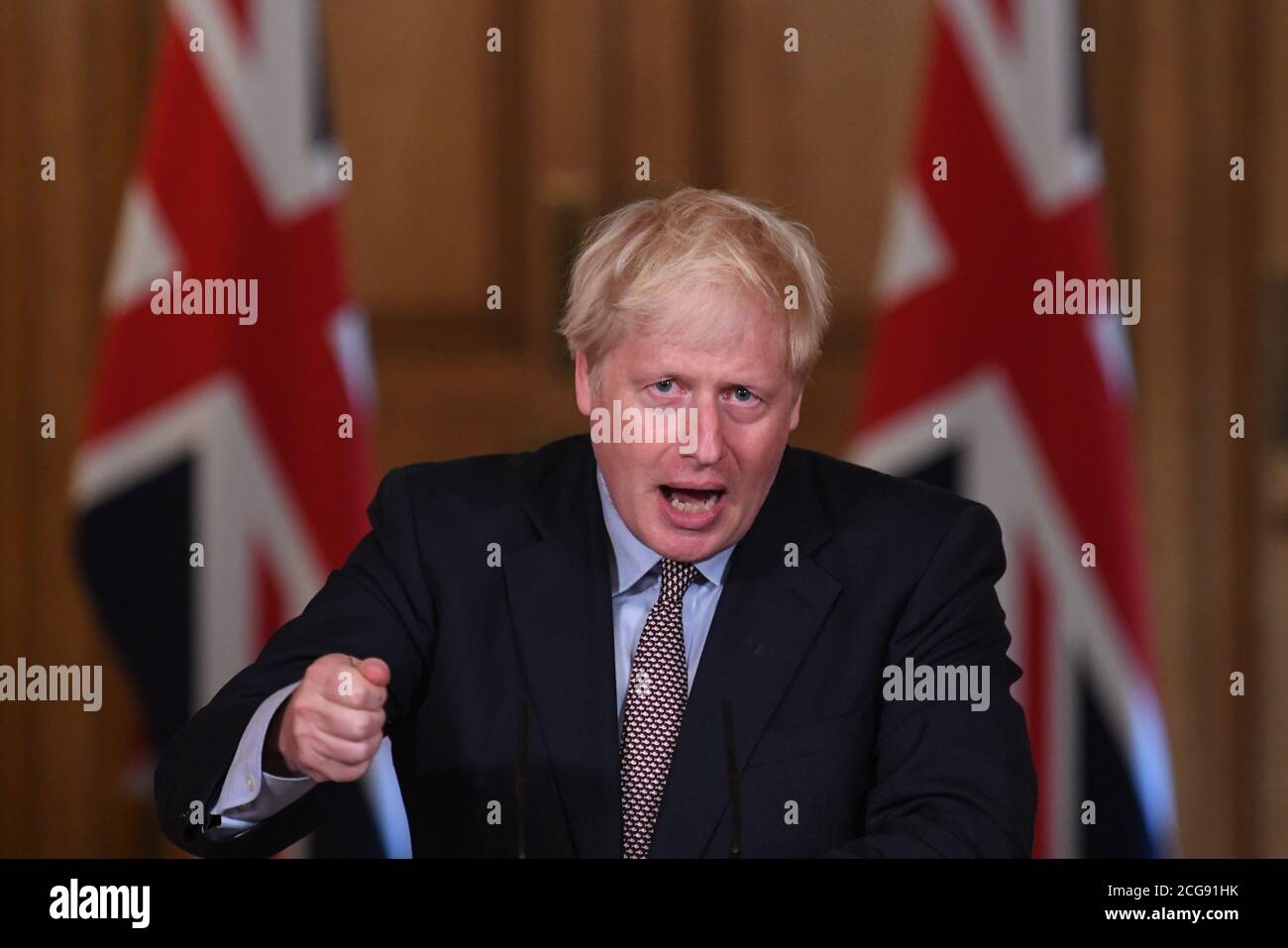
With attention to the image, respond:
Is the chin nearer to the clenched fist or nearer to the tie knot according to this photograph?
the tie knot

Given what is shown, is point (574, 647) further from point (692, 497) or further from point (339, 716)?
point (339, 716)

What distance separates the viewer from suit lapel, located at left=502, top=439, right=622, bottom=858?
1.76 meters

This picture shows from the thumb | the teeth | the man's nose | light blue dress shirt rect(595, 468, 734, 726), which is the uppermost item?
A: the man's nose

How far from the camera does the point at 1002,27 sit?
10.3 ft

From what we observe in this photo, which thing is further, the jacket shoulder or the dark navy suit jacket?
the jacket shoulder

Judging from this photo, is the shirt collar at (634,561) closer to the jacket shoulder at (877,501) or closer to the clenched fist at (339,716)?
the jacket shoulder at (877,501)

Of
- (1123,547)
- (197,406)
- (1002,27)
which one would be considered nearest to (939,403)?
(1123,547)

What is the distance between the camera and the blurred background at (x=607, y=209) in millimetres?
3215

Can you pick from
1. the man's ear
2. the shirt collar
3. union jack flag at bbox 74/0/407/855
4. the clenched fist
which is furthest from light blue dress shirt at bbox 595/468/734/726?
union jack flag at bbox 74/0/407/855

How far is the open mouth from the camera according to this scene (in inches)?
72.6

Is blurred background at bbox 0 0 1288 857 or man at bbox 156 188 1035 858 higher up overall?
blurred background at bbox 0 0 1288 857

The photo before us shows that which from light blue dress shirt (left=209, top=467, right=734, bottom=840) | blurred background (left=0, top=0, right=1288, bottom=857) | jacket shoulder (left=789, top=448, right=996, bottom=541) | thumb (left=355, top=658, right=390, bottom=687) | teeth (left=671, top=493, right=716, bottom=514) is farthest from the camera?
blurred background (left=0, top=0, right=1288, bottom=857)

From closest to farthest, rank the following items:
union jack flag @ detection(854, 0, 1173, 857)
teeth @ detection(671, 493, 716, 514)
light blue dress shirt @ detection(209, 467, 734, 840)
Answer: light blue dress shirt @ detection(209, 467, 734, 840)
teeth @ detection(671, 493, 716, 514)
union jack flag @ detection(854, 0, 1173, 857)

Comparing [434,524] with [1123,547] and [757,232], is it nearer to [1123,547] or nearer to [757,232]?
[757,232]
